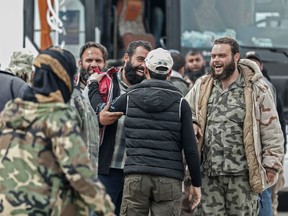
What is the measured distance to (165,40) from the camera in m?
11.7

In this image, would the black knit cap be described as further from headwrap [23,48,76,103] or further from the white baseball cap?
the white baseball cap

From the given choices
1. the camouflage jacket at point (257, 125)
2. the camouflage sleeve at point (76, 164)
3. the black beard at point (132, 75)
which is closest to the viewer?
the camouflage sleeve at point (76, 164)

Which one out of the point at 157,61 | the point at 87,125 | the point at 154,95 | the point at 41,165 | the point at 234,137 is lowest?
the point at 234,137

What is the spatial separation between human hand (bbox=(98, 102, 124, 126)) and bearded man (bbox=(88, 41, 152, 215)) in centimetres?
1

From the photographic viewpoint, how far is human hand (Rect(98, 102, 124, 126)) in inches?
295

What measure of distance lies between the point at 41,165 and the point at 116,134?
99.4 inches

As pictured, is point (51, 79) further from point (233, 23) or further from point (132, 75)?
point (233, 23)

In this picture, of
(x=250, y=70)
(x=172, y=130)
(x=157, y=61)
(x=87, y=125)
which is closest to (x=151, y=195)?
(x=172, y=130)

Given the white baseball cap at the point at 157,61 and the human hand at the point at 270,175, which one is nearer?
the white baseball cap at the point at 157,61

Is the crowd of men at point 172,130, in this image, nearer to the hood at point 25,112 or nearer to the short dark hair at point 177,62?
the hood at point 25,112

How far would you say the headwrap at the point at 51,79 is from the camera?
527 centimetres

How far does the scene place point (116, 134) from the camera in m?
7.73

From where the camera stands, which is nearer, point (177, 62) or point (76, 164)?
point (76, 164)

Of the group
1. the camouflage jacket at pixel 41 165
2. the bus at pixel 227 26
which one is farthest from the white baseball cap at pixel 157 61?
the bus at pixel 227 26
